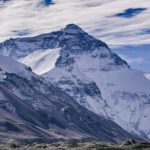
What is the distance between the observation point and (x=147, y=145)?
89.2 m

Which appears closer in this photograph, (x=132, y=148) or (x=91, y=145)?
(x=132, y=148)

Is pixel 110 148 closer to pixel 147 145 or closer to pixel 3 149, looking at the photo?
pixel 147 145

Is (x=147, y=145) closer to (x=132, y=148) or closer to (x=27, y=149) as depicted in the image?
(x=132, y=148)

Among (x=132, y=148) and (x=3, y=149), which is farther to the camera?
(x=3, y=149)

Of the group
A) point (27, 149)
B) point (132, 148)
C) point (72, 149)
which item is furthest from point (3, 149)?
point (132, 148)

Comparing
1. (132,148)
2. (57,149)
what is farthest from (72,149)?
(132,148)

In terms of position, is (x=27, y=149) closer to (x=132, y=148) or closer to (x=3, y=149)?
A: (x=3, y=149)

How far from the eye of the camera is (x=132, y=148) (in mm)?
87438

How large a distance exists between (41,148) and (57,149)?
558 cm

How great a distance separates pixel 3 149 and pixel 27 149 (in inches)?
142

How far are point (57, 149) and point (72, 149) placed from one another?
7.32 feet

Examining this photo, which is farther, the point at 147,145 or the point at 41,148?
the point at 41,148

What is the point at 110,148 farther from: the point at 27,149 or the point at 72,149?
the point at 27,149

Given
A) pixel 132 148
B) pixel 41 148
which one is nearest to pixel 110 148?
pixel 132 148
